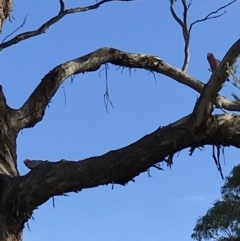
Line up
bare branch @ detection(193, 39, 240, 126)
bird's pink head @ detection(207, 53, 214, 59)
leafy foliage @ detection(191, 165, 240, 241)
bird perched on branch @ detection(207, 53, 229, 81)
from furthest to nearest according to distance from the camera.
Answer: leafy foliage @ detection(191, 165, 240, 241) → bird's pink head @ detection(207, 53, 214, 59) → bird perched on branch @ detection(207, 53, 229, 81) → bare branch @ detection(193, 39, 240, 126)

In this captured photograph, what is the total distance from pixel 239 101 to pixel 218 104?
2.76 feet

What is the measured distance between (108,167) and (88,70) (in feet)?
3.35

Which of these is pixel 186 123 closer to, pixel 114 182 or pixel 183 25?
pixel 114 182

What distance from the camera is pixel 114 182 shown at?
3.68 metres

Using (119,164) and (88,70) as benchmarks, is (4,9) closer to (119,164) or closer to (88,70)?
(88,70)

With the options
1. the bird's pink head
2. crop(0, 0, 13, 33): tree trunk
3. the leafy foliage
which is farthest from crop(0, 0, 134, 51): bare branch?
the leafy foliage

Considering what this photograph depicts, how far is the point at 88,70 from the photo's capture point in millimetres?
4465

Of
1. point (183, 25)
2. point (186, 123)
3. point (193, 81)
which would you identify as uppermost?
point (183, 25)

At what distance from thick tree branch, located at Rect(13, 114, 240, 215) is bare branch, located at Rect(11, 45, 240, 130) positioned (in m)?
0.33

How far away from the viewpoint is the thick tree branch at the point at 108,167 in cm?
361

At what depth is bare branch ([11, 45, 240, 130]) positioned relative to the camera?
4.16 meters

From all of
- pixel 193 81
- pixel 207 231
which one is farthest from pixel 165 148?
pixel 207 231

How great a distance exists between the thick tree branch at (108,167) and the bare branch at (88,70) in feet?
1.10

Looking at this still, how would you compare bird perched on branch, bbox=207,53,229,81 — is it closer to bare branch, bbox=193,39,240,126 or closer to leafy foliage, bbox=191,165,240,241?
bare branch, bbox=193,39,240,126
